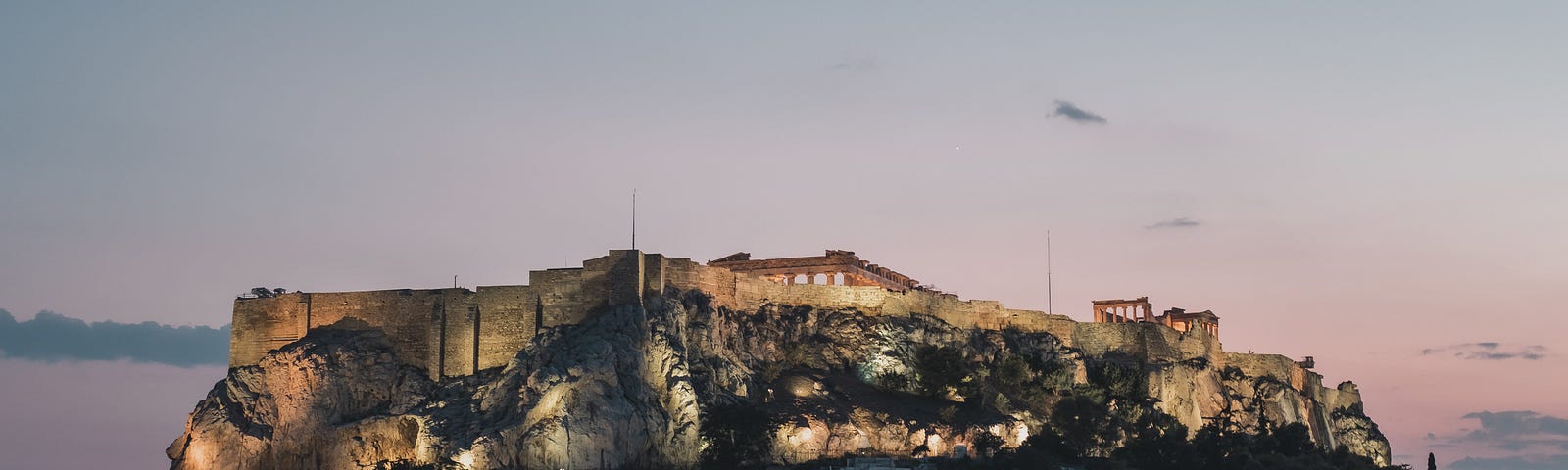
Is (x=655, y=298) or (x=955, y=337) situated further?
(x=955, y=337)

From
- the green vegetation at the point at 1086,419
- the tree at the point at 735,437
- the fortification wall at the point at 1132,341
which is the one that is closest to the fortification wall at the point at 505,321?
the tree at the point at 735,437

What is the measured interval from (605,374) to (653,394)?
3.17 m

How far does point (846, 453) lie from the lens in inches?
3797

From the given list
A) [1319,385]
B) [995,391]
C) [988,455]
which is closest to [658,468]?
[988,455]

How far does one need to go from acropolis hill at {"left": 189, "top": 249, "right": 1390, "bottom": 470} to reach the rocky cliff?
11 centimetres

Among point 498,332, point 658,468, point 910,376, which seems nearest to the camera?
point 658,468

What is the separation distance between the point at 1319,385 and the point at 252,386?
7493cm

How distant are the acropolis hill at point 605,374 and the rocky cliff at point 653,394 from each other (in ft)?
0.35

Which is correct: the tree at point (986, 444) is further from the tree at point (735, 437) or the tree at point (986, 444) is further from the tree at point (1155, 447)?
the tree at point (735, 437)

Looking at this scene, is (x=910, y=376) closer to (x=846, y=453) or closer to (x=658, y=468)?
(x=846, y=453)

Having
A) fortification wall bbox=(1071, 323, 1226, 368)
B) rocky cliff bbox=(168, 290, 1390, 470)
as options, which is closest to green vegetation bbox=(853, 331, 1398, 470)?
rocky cliff bbox=(168, 290, 1390, 470)

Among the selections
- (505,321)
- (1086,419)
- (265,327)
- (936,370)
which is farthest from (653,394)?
(1086,419)

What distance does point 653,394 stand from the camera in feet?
305

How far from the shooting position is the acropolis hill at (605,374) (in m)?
90.2
